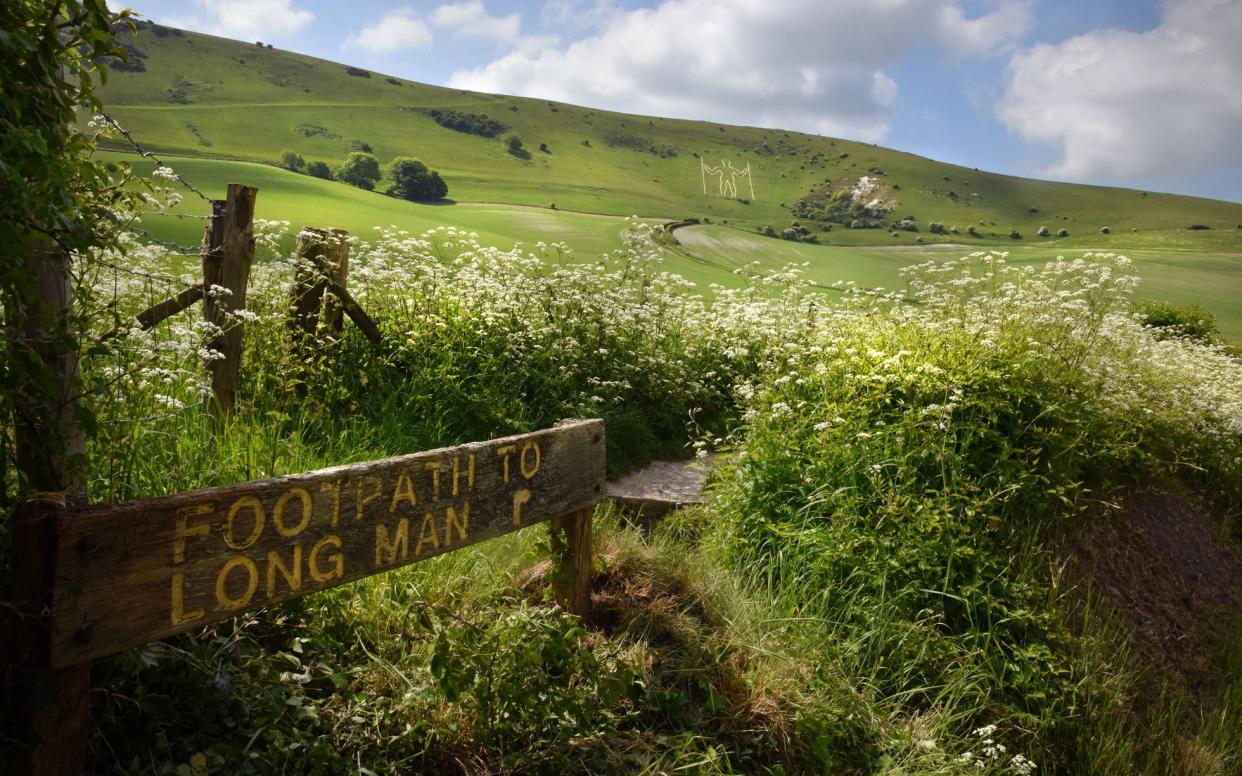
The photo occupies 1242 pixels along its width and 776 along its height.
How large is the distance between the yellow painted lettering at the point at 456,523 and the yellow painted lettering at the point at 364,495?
0.35 m

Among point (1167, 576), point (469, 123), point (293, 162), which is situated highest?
point (469, 123)

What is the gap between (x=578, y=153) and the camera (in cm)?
8344

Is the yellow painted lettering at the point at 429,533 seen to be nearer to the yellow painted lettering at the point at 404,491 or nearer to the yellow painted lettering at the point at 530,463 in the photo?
the yellow painted lettering at the point at 404,491

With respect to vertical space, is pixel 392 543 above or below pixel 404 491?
below

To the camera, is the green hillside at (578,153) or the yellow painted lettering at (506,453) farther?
the green hillside at (578,153)

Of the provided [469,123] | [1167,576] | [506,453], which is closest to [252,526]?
[506,453]

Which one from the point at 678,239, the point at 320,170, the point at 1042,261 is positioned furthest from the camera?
the point at 320,170

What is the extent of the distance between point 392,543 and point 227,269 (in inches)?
146

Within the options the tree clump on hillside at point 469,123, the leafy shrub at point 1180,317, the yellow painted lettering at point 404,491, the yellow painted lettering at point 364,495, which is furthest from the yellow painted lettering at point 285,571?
the tree clump on hillside at point 469,123

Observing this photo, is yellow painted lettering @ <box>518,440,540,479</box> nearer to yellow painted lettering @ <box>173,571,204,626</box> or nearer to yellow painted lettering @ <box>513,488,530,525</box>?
yellow painted lettering @ <box>513,488,530,525</box>

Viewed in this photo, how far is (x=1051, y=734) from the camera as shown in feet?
14.2

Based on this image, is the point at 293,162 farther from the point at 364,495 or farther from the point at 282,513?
the point at 282,513

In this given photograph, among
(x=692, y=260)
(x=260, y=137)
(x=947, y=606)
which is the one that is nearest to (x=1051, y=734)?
(x=947, y=606)

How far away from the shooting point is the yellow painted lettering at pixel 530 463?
3371mm
